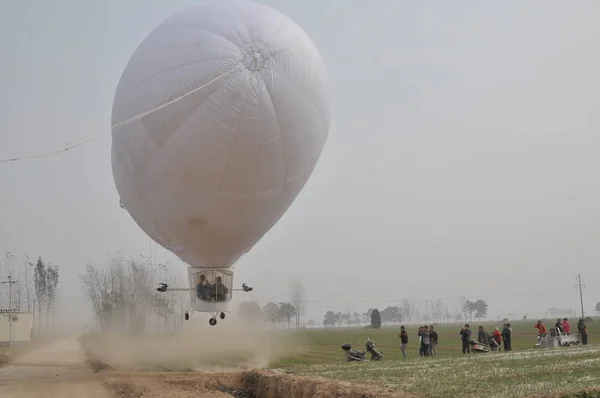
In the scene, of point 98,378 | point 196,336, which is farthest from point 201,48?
point 196,336

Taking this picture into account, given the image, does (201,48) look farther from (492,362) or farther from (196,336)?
(196,336)

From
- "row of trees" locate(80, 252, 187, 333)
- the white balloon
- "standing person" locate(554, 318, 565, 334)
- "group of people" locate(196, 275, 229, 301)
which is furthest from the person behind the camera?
"row of trees" locate(80, 252, 187, 333)

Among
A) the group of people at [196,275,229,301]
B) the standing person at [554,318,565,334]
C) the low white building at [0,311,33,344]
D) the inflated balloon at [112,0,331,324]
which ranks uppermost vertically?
the inflated balloon at [112,0,331,324]

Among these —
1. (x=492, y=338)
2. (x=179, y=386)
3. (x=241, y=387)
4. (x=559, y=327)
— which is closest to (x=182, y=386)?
(x=179, y=386)

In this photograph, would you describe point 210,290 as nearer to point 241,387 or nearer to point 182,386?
point 182,386

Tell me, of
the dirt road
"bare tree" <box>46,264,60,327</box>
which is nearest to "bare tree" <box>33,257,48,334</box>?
"bare tree" <box>46,264,60,327</box>

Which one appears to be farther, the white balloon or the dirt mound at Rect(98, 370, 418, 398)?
the white balloon

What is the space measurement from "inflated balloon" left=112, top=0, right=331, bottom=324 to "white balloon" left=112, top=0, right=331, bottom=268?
0.03 m

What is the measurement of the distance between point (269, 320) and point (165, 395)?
27.0 m

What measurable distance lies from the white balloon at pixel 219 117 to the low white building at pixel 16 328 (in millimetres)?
71667

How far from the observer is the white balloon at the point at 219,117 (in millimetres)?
17953

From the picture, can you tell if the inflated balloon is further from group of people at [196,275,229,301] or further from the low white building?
the low white building

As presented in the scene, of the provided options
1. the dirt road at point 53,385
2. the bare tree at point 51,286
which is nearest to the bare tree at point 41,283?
the bare tree at point 51,286

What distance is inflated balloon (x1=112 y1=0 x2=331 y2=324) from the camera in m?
18.0
